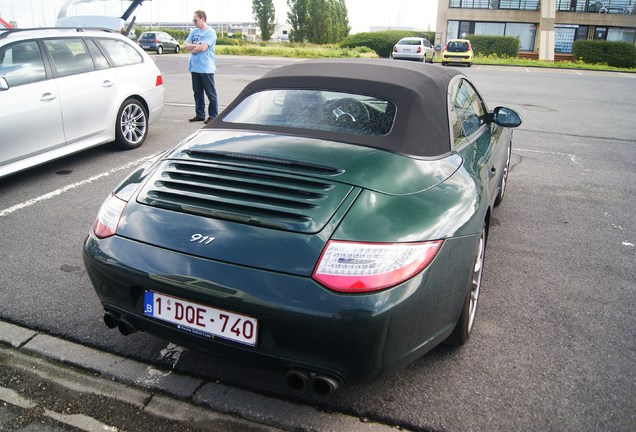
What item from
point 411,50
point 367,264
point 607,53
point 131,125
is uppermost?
point 367,264

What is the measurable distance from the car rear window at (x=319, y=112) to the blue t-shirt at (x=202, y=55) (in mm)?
5825

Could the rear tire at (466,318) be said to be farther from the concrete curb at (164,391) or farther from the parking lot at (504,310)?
the concrete curb at (164,391)

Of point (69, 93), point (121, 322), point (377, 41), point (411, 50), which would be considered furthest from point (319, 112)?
point (377, 41)

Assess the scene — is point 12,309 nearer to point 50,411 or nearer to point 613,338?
point 50,411

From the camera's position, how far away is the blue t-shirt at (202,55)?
8.61 meters

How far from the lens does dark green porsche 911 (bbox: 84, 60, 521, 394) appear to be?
2008 mm

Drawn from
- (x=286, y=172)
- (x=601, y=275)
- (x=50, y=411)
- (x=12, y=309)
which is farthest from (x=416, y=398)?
(x=12, y=309)

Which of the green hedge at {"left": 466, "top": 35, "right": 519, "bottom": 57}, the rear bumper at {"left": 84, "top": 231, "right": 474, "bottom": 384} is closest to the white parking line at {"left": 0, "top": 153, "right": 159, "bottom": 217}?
the rear bumper at {"left": 84, "top": 231, "right": 474, "bottom": 384}

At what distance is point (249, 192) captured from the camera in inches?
93.4

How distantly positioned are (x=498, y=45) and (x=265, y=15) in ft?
101

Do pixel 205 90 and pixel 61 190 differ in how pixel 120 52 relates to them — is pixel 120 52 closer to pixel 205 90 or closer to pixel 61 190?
pixel 205 90

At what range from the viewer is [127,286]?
2254mm

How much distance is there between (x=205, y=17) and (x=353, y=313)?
27.4 feet

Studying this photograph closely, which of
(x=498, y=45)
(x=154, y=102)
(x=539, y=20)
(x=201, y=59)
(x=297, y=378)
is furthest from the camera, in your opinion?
(x=539, y=20)
